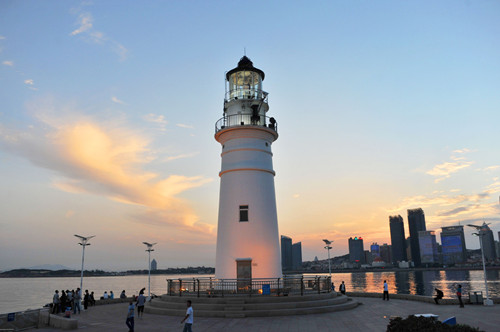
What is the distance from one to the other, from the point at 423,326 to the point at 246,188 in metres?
15.4

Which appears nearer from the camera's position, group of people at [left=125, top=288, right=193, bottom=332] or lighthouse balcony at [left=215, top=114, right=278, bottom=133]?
group of people at [left=125, top=288, right=193, bottom=332]

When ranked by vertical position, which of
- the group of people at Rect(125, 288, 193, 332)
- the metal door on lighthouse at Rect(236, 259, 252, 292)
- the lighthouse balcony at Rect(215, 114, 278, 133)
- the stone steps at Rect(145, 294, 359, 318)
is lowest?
the stone steps at Rect(145, 294, 359, 318)

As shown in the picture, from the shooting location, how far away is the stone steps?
17.8 metres

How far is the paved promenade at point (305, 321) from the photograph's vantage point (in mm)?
14586

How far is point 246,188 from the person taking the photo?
2347cm

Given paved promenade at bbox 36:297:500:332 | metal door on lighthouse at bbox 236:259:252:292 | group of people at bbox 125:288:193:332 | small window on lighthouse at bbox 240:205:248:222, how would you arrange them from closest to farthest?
1. group of people at bbox 125:288:193:332
2. paved promenade at bbox 36:297:500:332
3. metal door on lighthouse at bbox 236:259:252:292
4. small window on lighthouse at bbox 240:205:248:222

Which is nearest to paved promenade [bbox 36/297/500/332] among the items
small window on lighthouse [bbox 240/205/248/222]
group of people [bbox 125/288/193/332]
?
group of people [bbox 125/288/193/332]

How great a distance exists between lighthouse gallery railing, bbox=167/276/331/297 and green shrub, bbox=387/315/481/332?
10.9 meters

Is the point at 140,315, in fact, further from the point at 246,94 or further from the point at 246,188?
the point at 246,94

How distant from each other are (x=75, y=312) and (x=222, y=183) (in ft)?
37.8

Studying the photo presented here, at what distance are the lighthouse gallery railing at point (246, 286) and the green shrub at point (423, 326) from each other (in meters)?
10.9

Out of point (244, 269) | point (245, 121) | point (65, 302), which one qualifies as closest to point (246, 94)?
point (245, 121)

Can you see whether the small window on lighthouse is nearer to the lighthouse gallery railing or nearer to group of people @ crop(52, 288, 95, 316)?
the lighthouse gallery railing

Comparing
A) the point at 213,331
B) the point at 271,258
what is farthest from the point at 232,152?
the point at 213,331
